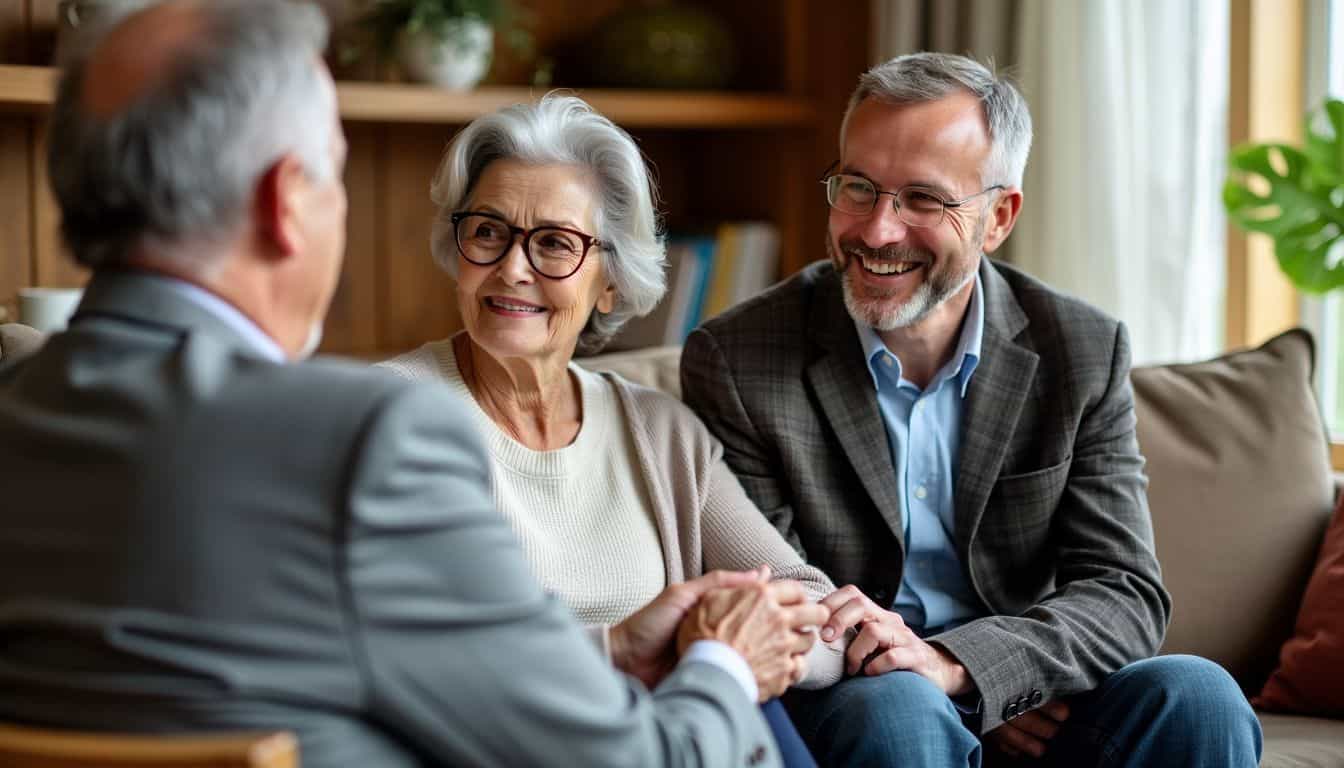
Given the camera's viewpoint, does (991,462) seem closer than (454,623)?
No

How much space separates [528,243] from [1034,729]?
3.06 feet

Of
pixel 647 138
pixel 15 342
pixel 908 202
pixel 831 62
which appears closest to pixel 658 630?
pixel 908 202

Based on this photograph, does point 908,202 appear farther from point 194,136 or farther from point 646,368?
A: point 194,136

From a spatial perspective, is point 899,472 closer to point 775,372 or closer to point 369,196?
point 775,372

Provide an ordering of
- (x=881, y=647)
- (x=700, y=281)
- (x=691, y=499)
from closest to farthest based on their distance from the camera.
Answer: (x=881, y=647) < (x=691, y=499) < (x=700, y=281)

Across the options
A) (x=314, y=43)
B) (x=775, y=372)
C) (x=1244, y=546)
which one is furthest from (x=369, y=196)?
(x=314, y=43)

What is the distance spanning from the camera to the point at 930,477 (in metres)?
2.16

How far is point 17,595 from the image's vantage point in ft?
3.62

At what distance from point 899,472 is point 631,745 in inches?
40.4

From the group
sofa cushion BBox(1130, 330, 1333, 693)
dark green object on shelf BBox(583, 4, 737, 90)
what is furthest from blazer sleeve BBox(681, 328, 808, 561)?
dark green object on shelf BBox(583, 4, 737, 90)

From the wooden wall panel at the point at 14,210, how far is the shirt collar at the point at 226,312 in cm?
218

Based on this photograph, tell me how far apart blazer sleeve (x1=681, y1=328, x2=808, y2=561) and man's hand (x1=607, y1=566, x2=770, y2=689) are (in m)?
0.49

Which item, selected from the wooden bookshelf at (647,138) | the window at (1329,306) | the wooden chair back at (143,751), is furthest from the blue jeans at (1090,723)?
the wooden bookshelf at (647,138)

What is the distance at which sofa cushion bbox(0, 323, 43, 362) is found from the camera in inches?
75.5
